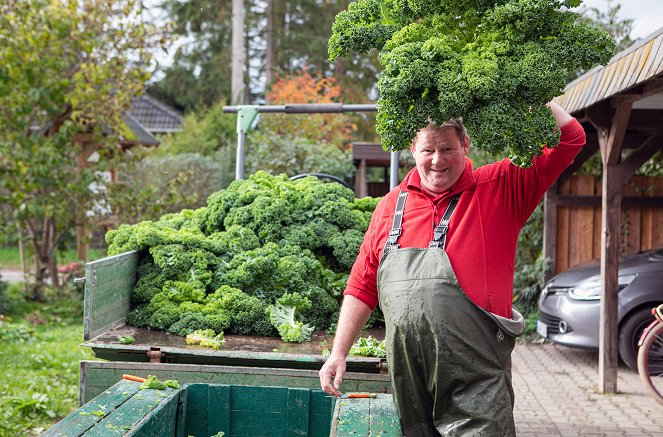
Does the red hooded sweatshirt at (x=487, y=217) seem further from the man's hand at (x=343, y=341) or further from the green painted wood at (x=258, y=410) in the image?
the green painted wood at (x=258, y=410)

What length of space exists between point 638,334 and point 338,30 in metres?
6.88

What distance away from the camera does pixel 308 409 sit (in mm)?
3746

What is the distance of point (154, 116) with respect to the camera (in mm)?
31547

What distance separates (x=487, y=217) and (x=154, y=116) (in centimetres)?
2976

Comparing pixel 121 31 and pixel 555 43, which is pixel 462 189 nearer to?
pixel 555 43

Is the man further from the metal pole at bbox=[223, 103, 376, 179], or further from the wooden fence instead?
the wooden fence

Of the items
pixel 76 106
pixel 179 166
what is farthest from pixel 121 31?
pixel 179 166

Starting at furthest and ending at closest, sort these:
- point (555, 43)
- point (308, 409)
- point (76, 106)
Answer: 1. point (76, 106)
2. point (308, 409)
3. point (555, 43)

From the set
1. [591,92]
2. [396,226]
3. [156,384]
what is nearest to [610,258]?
[591,92]

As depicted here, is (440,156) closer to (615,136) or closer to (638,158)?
(615,136)

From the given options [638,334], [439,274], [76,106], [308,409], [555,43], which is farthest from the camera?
[76,106]

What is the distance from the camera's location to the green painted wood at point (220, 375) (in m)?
3.86

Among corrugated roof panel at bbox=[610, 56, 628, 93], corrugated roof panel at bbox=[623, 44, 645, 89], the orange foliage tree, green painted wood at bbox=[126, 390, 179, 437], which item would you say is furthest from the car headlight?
the orange foliage tree

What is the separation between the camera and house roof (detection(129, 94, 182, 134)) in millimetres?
30961
